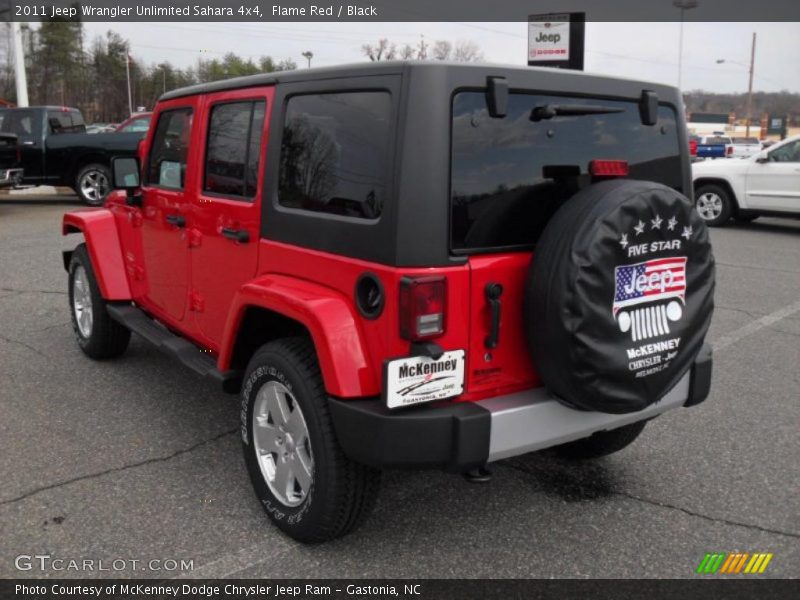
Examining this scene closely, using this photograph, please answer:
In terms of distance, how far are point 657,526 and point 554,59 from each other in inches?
414

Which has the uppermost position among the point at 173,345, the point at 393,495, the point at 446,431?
the point at 446,431

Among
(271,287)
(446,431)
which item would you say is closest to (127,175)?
(271,287)

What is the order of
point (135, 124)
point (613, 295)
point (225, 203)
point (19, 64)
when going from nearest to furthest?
point (613, 295)
point (225, 203)
point (135, 124)
point (19, 64)

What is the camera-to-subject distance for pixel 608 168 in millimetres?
2891

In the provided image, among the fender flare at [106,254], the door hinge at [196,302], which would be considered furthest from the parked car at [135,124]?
the door hinge at [196,302]

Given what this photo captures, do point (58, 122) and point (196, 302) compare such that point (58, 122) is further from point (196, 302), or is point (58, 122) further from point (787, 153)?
point (787, 153)

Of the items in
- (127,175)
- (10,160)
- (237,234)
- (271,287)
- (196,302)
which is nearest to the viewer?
(271,287)

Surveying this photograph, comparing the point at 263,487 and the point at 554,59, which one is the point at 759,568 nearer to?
the point at 263,487

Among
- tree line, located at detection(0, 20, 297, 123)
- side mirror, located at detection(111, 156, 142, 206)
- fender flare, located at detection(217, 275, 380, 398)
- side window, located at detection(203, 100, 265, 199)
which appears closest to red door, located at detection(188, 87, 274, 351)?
side window, located at detection(203, 100, 265, 199)

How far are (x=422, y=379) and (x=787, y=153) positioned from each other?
1163 cm

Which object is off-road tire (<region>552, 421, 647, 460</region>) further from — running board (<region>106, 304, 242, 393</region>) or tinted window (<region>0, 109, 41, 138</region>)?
tinted window (<region>0, 109, 41, 138</region>)

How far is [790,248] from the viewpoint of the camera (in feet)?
35.2

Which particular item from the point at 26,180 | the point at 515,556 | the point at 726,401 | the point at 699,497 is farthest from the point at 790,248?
the point at 26,180

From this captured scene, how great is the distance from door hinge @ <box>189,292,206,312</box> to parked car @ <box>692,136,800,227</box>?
9613 millimetres
